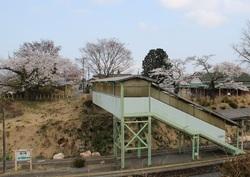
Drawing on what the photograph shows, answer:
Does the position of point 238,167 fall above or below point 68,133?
above

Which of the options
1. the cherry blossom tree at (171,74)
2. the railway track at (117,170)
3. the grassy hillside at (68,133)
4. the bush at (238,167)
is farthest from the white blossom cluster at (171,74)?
the bush at (238,167)

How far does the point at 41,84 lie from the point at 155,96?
20974 mm

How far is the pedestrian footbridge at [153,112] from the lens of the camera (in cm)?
1572

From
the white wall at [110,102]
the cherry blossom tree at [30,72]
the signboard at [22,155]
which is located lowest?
the signboard at [22,155]

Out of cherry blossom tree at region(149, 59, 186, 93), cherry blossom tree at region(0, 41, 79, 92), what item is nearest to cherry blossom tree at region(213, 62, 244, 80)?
cherry blossom tree at region(149, 59, 186, 93)

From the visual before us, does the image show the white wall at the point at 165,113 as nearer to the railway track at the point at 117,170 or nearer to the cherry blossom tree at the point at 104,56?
the railway track at the point at 117,170

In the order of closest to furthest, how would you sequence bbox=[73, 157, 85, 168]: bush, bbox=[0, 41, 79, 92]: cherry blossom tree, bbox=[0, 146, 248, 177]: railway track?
bbox=[0, 146, 248, 177]: railway track
bbox=[73, 157, 85, 168]: bush
bbox=[0, 41, 79, 92]: cherry blossom tree

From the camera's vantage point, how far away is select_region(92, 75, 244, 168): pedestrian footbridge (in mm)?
15719

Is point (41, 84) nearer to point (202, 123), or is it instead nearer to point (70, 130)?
point (70, 130)

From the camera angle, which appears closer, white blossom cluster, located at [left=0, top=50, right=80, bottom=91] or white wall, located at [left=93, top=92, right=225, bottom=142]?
white wall, located at [left=93, top=92, right=225, bottom=142]

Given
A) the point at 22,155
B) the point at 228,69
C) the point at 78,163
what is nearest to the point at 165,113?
the point at 78,163

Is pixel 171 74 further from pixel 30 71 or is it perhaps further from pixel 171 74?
pixel 30 71

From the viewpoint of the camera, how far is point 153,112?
16203 millimetres

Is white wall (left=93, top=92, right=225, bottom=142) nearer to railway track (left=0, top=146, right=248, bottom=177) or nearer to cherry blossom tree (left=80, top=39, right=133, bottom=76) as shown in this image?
railway track (left=0, top=146, right=248, bottom=177)
